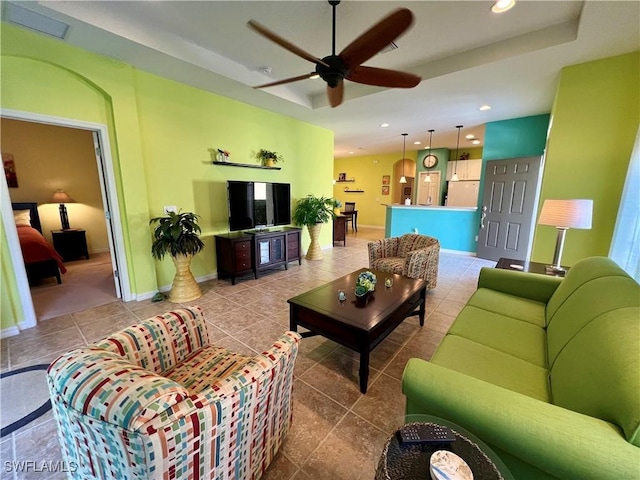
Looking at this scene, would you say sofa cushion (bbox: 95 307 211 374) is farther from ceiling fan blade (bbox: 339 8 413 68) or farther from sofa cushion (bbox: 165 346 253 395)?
ceiling fan blade (bbox: 339 8 413 68)

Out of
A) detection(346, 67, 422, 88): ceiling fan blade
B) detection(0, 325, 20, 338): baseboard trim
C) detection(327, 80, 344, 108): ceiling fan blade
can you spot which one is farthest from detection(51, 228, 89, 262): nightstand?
detection(346, 67, 422, 88): ceiling fan blade

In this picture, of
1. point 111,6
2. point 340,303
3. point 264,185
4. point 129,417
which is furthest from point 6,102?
point 340,303

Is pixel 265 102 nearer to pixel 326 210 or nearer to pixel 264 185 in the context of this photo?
pixel 264 185

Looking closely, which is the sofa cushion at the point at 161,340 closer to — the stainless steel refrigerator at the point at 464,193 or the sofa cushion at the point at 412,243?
the sofa cushion at the point at 412,243

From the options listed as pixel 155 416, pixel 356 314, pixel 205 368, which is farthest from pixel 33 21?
pixel 356 314

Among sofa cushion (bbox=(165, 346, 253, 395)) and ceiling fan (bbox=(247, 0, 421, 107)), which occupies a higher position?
ceiling fan (bbox=(247, 0, 421, 107))

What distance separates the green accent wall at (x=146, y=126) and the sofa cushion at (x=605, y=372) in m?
4.00

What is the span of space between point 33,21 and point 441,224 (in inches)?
265

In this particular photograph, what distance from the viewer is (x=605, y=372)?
94 cm

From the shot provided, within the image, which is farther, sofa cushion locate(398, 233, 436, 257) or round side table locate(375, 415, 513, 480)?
sofa cushion locate(398, 233, 436, 257)

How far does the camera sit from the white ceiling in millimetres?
2229

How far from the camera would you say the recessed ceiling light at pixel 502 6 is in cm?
213

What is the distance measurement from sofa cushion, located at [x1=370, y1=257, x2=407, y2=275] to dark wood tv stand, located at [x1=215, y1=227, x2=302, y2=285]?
1656 millimetres

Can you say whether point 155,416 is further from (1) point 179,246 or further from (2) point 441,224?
(2) point 441,224
